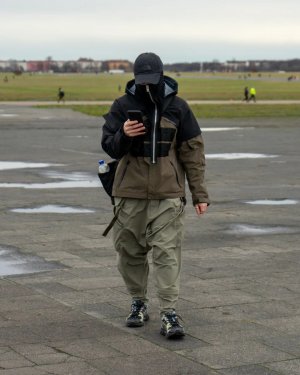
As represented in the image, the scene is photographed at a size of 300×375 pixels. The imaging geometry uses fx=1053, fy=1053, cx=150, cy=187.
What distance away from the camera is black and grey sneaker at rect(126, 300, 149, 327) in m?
7.83

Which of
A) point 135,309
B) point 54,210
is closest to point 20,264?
point 135,309

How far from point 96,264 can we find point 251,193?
7.23m

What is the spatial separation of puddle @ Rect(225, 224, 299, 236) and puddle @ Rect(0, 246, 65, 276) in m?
3.00

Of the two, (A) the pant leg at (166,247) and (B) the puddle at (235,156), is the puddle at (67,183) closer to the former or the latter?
(B) the puddle at (235,156)

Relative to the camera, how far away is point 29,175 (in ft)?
67.9

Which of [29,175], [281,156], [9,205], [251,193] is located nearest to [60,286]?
[9,205]

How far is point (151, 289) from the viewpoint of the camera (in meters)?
9.33

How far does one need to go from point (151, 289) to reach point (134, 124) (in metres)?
2.30

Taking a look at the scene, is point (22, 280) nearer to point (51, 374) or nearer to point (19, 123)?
point (51, 374)

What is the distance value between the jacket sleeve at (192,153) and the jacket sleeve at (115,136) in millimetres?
452

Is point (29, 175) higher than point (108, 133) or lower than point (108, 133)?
lower

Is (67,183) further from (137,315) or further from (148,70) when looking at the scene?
(148,70)

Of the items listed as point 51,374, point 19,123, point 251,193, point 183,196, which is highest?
point 183,196

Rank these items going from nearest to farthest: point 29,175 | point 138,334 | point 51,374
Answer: point 51,374 → point 138,334 → point 29,175
